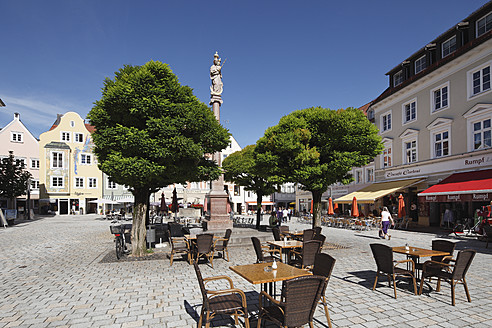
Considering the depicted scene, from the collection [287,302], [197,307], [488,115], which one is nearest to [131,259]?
[197,307]

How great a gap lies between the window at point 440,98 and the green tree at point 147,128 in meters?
17.2

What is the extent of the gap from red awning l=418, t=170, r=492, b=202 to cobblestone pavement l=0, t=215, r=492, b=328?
18.7 ft

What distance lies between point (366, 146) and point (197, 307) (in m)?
10.3

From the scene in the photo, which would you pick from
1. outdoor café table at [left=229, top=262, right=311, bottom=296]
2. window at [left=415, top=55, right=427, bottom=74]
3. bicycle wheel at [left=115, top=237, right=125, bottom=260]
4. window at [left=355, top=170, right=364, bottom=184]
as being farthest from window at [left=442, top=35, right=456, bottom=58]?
bicycle wheel at [left=115, top=237, right=125, bottom=260]

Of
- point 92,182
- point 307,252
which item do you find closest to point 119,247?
point 307,252

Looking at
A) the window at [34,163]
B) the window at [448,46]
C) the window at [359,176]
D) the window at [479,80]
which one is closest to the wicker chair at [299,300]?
the window at [479,80]

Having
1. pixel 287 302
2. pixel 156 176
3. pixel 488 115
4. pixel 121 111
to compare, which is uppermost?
pixel 488 115

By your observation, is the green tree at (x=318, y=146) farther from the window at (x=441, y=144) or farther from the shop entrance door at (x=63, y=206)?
the shop entrance door at (x=63, y=206)

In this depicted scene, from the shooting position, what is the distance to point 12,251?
1331cm

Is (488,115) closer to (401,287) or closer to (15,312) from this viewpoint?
(401,287)

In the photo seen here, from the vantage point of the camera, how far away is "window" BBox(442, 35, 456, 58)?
20.4m

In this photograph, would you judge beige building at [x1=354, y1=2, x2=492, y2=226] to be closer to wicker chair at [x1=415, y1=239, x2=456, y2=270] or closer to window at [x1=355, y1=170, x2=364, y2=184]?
window at [x1=355, y1=170, x2=364, y2=184]

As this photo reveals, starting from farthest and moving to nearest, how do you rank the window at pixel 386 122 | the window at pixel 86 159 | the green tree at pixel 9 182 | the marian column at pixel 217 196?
the window at pixel 86 159, the green tree at pixel 9 182, the window at pixel 386 122, the marian column at pixel 217 196

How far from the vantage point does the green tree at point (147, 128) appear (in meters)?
A: 10.1
